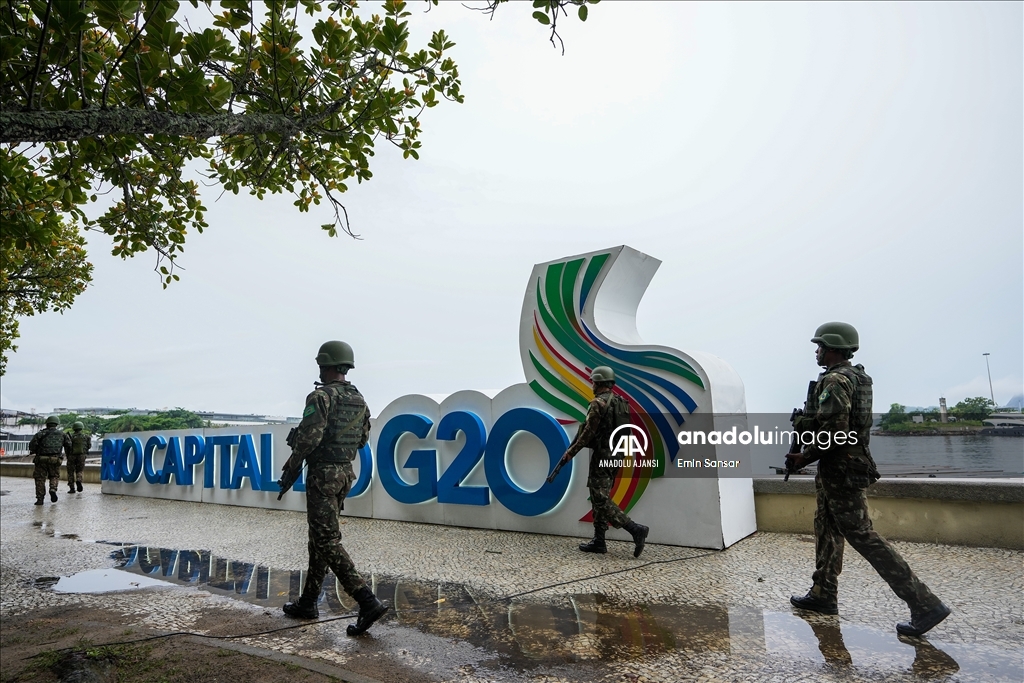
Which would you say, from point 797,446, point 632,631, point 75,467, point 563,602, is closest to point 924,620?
point 797,446

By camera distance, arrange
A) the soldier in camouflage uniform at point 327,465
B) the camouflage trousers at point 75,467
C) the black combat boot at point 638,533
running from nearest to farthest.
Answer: the soldier in camouflage uniform at point 327,465
the black combat boot at point 638,533
the camouflage trousers at point 75,467

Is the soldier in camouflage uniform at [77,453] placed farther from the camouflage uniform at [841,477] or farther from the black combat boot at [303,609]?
the camouflage uniform at [841,477]

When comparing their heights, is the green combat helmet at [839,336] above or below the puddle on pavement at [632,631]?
above

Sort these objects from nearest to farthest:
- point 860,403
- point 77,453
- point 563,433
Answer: point 860,403, point 563,433, point 77,453

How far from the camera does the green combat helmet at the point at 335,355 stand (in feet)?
15.0

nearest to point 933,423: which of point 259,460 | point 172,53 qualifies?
point 172,53

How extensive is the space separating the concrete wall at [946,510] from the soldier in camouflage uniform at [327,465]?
479 centimetres

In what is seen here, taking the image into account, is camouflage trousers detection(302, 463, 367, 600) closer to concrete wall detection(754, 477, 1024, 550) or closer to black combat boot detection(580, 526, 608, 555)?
black combat boot detection(580, 526, 608, 555)

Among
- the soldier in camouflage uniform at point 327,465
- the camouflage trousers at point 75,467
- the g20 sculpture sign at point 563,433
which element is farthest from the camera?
the camouflage trousers at point 75,467

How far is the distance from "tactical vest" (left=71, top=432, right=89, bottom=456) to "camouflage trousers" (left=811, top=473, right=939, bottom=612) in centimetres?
1536

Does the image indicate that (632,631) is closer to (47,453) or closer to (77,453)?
(47,453)

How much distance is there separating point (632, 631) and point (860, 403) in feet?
6.88

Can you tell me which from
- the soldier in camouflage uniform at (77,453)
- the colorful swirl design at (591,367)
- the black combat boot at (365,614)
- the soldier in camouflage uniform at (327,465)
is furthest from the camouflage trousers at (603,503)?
the soldier in camouflage uniform at (77,453)

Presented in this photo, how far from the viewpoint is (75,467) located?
14227 mm
